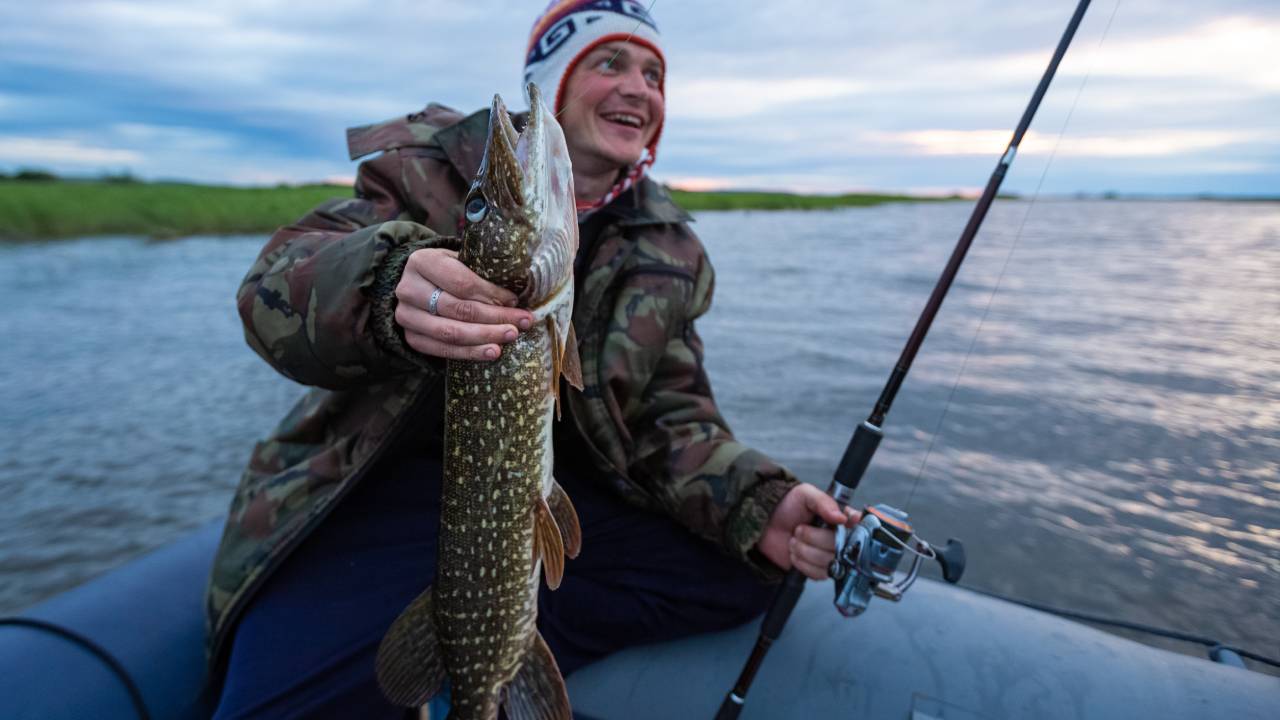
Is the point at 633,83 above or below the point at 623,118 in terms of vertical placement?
above

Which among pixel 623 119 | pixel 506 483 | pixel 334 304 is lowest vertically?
pixel 506 483

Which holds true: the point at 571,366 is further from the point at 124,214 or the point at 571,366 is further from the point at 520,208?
the point at 124,214

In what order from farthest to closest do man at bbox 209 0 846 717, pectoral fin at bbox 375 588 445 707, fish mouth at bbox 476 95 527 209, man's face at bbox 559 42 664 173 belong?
1. man's face at bbox 559 42 664 173
2. man at bbox 209 0 846 717
3. pectoral fin at bbox 375 588 445 707
4. fish mouth at bbox 476 95 527 209

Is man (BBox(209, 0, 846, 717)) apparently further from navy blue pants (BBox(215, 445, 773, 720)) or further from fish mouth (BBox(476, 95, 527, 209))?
fish mouth (BBox(476, 95, 527, 209))

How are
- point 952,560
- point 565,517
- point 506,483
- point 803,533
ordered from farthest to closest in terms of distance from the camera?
point 803,533 < point 952,560 < point 565,517 < point 506,483

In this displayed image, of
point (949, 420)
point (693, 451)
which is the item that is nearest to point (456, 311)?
point (693, 451)

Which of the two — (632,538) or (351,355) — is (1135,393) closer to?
(632,538)

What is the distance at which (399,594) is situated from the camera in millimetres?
2332

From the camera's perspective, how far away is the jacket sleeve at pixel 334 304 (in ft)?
6.66

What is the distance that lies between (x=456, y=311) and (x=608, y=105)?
161 cm

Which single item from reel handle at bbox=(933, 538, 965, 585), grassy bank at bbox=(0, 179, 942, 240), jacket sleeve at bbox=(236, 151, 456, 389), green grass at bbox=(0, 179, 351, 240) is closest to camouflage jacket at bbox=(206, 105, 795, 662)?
jacket sleeve at bbox=(236, 151, 456, 389)

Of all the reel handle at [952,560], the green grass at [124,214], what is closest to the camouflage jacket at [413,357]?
the reel handle at [952,560]

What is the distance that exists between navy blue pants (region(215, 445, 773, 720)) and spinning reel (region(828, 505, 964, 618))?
1.65 feet

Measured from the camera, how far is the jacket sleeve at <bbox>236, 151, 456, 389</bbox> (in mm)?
2031
